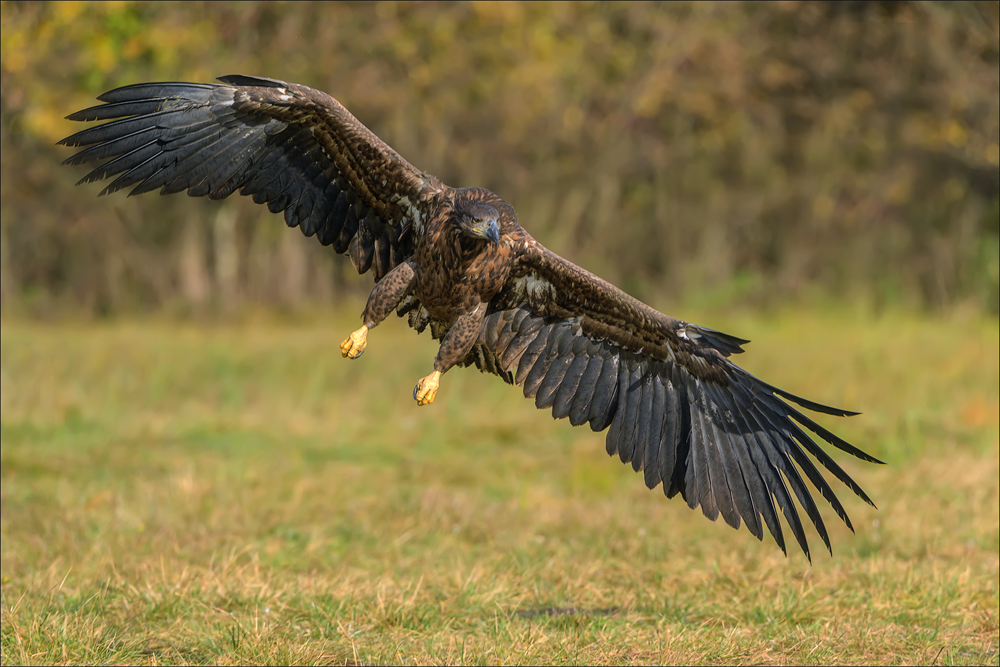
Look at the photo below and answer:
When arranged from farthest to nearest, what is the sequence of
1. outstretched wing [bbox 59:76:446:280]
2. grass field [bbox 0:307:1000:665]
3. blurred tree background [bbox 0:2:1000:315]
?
blurred tree background [bbox 0:2:1000:315] < grass field [bbox 0:307:1000:665] < outstretched wing [bbox 59:76:446:280]

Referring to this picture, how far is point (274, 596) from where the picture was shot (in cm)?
622

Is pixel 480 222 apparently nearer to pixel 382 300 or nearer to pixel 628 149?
pixel 382 300

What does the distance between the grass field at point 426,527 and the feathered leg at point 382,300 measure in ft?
4.44

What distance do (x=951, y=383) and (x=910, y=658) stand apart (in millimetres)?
7444

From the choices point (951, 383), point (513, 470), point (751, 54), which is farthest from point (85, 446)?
point (751, 54)

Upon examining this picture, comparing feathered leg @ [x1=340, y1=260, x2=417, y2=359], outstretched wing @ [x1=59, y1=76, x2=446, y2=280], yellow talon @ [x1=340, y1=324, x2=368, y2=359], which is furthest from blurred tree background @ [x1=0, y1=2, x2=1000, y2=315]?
yellow talon @ [x1=340, y1=324, x2=368, y2=359]

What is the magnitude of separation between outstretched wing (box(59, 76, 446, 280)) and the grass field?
74.2 inches

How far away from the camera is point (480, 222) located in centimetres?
552

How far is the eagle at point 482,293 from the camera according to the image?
224 inches

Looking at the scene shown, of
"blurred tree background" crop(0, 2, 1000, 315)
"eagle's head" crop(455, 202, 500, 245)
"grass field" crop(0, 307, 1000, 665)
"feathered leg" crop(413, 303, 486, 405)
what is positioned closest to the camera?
"eagle's head" crop(455, 202, 500, 245)

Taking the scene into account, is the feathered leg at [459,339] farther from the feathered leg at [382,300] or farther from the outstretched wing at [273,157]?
the outstretched wing at [273,157]

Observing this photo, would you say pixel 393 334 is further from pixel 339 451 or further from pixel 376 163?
pixel 376 163

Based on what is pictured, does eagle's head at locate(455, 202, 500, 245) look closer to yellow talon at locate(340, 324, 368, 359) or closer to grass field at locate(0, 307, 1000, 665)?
yellow talon at locate(340, 324, 368, 359)

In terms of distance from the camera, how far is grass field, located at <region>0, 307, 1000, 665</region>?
19.1 ft
